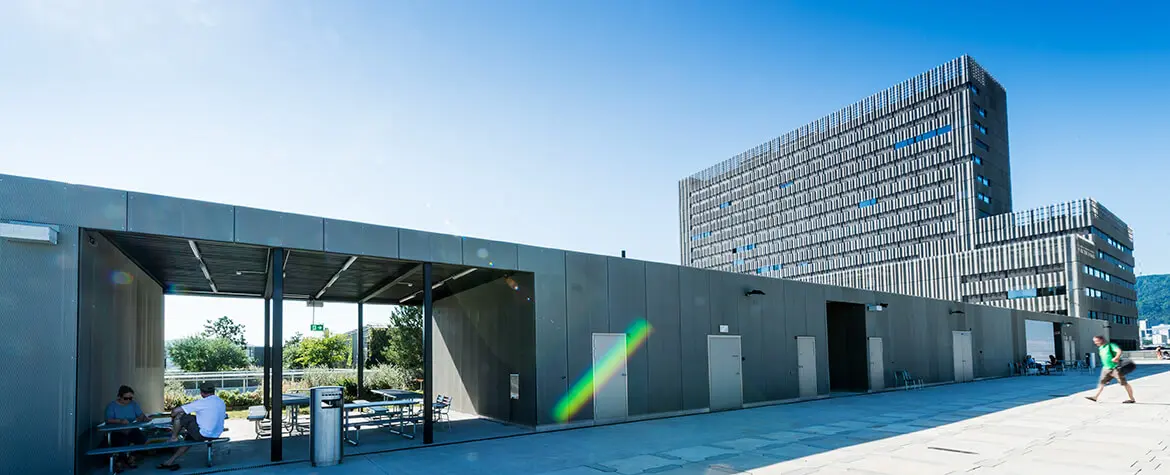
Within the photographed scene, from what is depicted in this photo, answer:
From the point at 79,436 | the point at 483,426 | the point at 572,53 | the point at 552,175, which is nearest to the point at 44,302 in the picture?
the point at 79,436

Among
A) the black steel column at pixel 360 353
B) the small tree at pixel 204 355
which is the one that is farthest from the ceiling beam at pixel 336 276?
the small tree at pixel 204 355

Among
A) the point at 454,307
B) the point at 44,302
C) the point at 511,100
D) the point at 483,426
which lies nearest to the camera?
the point at 44,302

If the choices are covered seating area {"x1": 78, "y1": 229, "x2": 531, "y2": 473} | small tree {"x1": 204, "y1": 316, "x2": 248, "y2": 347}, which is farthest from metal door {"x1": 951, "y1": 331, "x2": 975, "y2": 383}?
→ small tree {"x1": 204, "y1": 316, "x2": 248, "y2": 347}

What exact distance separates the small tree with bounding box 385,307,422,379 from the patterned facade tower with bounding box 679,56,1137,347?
5933 cm

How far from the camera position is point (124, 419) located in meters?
9.77

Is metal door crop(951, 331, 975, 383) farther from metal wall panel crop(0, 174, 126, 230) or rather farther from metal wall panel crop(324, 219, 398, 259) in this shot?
metal wall panel crop(0, 174, 126, 230)

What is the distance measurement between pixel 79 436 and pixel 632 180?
774 inches

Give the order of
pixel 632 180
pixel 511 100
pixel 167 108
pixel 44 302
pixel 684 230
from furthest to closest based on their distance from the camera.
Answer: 1. pixel 684 230
2. pixel 632 180
3. pixel 511 100
4. pixel 167 108
5. pixel 44 302

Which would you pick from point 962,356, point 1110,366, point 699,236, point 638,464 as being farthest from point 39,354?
point 699,236

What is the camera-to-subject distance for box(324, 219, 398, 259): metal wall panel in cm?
1059

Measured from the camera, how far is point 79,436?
8.37 metres

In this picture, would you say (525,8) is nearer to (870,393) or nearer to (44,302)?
(44,302)

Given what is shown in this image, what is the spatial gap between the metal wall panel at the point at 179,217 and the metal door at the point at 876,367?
19269 millimetres

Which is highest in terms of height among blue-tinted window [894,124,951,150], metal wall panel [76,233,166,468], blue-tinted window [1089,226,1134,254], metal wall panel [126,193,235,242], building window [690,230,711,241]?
blue-tinted window [894,124,951,150]
